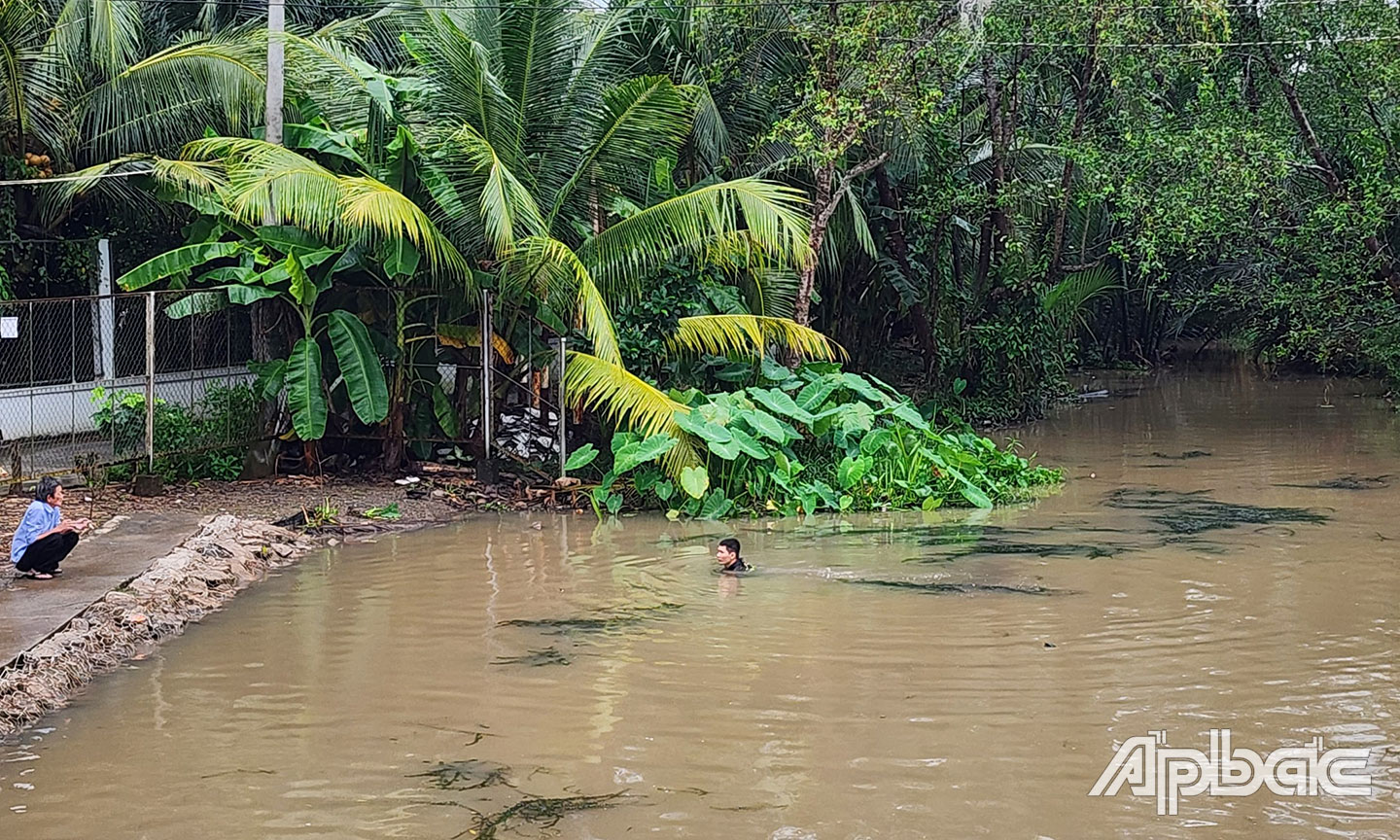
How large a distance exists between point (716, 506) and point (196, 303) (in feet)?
17.4

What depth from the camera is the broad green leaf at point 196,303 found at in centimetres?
1302

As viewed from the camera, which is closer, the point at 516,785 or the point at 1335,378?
the point at 516,785

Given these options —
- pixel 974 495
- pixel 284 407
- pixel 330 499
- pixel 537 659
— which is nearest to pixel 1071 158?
pixel 974 495

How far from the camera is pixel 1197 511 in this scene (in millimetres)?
13414

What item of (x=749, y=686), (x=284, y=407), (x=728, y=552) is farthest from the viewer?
(x=284, y=407)

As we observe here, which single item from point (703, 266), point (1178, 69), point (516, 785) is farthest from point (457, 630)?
point (1178, 69)

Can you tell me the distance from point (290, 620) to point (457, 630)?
3.93 feet

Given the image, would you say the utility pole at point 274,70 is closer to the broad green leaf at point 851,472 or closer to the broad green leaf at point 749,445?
the broad green leaf at point 749,445

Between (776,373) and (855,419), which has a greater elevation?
(776,373)

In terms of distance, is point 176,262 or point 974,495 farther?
point 974,495

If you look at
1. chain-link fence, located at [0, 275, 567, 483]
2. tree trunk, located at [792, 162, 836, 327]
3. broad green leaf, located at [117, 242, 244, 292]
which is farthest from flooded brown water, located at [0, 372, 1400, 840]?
tree trunk, located at [792, 162, 836, 327]

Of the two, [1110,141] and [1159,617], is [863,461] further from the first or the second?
[1110,141]

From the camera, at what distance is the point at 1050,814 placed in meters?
5.58

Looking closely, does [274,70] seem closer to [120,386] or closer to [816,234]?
[120,386]
